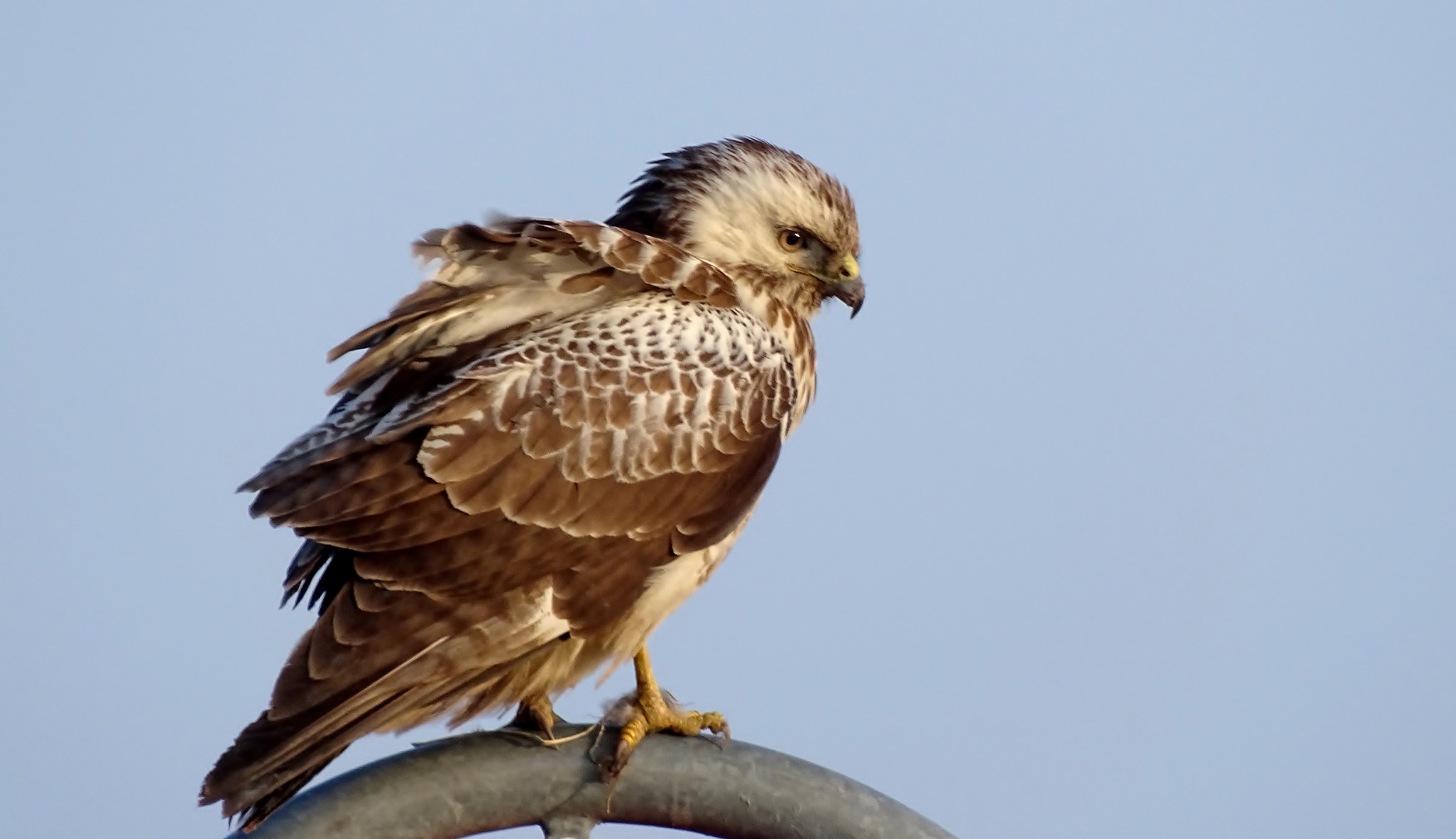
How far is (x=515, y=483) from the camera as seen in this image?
428cm

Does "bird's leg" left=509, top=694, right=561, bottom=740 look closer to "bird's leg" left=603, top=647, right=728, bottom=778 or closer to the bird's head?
"bird's leg" left=603, top=647, right=728, bottom=778

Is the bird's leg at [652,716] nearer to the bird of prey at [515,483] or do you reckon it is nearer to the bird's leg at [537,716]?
the bird of prey at [515,483]

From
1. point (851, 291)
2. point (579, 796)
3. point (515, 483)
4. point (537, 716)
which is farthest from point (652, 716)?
point (851, 291)

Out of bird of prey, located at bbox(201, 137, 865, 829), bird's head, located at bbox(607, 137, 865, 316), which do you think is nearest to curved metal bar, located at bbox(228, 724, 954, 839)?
bird of prey, located at bbox(201, 137, 865, 829)

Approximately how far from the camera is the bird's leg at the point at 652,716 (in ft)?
14.3

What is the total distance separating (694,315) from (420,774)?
4.74ft

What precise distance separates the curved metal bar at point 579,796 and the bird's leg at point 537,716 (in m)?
0.11

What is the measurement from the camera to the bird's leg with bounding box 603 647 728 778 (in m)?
4.35

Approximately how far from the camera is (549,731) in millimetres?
4293

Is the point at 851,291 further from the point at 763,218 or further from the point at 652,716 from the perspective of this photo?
the point at 652,716

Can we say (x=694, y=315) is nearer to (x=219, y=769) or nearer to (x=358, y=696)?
(x=358, y=696)

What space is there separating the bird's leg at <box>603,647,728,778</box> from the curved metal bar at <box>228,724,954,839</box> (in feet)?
0.40

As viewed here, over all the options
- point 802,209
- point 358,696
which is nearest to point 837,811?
point 358,696

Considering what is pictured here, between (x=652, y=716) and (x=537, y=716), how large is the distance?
311 mm
